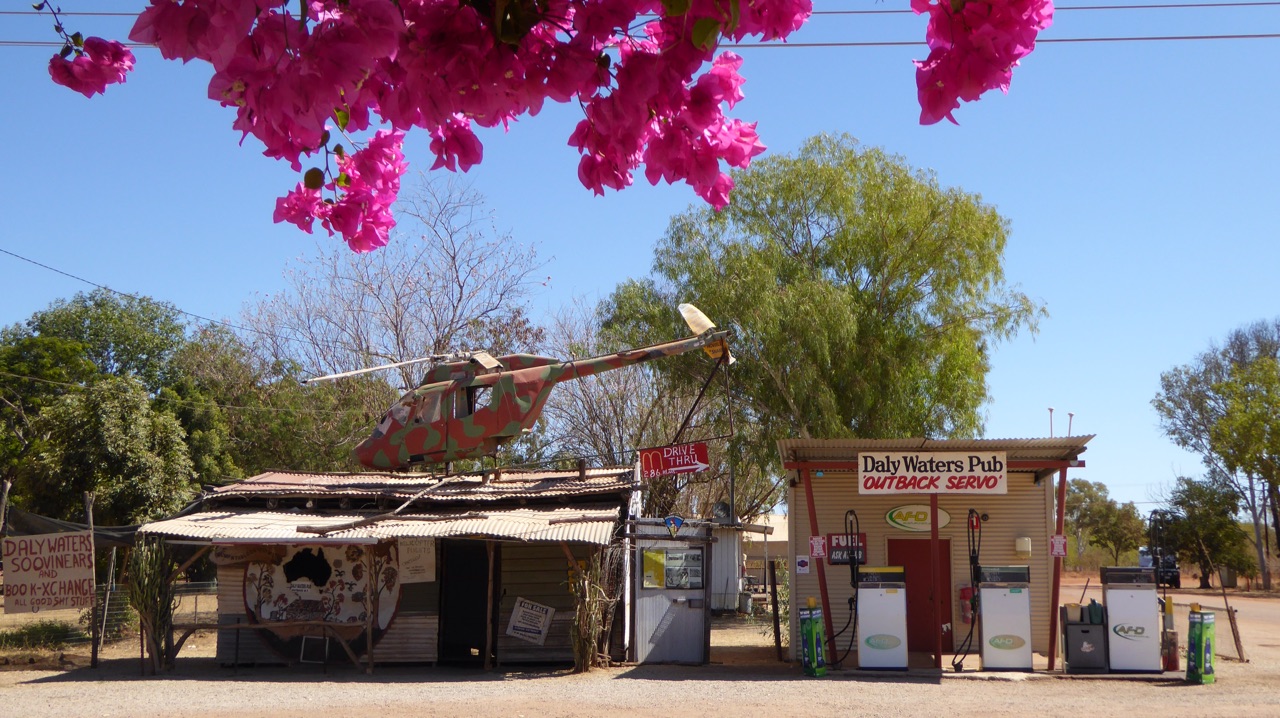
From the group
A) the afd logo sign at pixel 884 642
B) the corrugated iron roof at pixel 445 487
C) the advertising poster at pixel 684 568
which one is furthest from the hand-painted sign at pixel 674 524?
the afd logo sign at pixel 884 642

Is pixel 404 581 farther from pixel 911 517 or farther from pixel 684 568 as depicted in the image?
pixel 911 517

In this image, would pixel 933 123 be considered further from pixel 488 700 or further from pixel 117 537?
pixel 117 537

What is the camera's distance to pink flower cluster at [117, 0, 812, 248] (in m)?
2.23

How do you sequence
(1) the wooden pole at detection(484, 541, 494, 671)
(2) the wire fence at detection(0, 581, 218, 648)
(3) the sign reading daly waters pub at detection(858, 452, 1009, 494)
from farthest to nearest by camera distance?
(2) the wire fence at detection(0, 581, 218, 648)
(1) the wooden pole at detection(484, 541, 494, 671)
(3) the sign reading daly waters pub at detection(858, 452, 1009, 494)

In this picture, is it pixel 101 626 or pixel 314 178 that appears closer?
pixel 314 178

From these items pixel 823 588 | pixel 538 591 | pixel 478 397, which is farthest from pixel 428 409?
pixel 823 588

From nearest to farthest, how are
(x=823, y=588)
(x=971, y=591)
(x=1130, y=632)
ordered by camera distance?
(x=1130, y=632)
(x=823, y=588)
(x=971, y=591)

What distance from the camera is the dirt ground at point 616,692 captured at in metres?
13.0

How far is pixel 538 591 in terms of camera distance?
59.5ft

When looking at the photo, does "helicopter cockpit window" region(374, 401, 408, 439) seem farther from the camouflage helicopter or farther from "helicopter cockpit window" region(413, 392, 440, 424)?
"helicopter cockpit window" region(413, 392, 440, 424)

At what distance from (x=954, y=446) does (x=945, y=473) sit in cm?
64

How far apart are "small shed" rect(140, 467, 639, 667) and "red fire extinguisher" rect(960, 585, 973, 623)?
590 centimetres

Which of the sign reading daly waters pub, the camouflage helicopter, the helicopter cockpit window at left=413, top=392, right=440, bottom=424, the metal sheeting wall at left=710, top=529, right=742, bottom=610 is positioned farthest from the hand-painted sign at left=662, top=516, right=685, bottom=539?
the metal sheeting wall at left=710, top=529, right=742, bottom=610

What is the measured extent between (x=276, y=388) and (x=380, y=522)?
1971 cm
